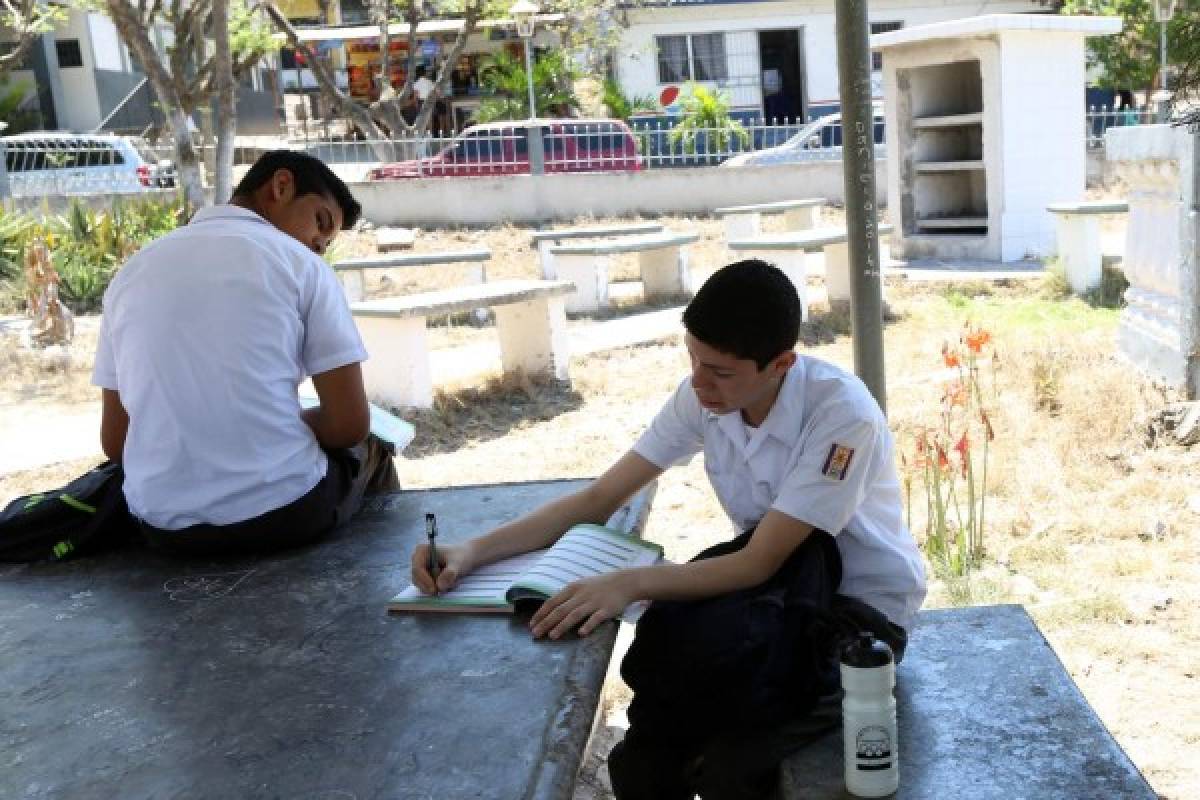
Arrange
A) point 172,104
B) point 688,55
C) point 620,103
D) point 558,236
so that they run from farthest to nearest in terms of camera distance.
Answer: point 688,55, point 620,103, point 172,104, point 558,236

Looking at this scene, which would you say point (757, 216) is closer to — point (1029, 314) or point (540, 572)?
point (1029, 314)

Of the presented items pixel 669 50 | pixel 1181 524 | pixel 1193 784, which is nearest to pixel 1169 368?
pixel 1181 524

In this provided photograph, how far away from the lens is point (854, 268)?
4.10m

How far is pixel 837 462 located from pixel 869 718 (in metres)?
0.44

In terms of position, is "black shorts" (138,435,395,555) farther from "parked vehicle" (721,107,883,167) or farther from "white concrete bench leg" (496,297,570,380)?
"parked vehicle" (721,107,883,167)

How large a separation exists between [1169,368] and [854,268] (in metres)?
2.51

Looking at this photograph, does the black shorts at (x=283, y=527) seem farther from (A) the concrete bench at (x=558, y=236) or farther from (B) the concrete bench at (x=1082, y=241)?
(A) the concrete bench at (x=558, y=236)

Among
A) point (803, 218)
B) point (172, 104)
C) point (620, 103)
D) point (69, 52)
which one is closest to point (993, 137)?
point (803, 218)

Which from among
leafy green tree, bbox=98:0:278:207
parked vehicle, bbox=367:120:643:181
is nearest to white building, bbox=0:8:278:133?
leafy green tree, bbox=98:0:278:207

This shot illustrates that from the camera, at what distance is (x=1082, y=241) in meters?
9.45

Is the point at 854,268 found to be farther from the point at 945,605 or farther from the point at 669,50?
the point at 669,50

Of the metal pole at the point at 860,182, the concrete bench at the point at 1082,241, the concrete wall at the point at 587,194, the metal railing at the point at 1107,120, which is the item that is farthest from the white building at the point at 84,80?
the metal pole at the point at 860,182

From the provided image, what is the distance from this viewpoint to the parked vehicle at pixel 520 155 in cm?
1633

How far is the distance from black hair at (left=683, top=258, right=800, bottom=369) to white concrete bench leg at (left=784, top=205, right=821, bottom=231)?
1057 centimetres
